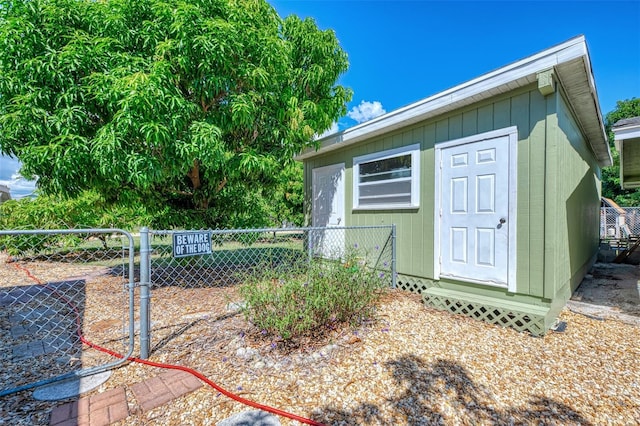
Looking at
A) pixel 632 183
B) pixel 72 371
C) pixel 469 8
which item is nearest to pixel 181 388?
pixel 72 371

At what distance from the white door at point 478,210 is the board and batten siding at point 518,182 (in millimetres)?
101

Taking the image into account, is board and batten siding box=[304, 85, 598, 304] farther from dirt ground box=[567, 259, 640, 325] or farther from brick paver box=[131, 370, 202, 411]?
brick paver box=[131, 370, 202, 411]

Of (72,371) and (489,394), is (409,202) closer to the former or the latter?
(489,394)

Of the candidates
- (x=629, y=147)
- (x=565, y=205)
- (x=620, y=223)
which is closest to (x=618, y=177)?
(x=620, y=223)

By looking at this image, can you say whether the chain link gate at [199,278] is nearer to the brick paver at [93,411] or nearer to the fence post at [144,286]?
the fence post at [144,286]

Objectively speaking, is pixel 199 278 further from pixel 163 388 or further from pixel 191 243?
pixel 163 388

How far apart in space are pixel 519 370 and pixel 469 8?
7.64 meters

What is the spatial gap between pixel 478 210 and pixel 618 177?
24.0 metres

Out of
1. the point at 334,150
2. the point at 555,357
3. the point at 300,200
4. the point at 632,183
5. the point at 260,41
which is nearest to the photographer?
the point at 555,357

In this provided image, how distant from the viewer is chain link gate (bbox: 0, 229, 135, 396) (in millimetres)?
2242

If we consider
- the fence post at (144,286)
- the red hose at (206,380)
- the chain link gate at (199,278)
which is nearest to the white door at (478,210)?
the chain link gate at (199,278)

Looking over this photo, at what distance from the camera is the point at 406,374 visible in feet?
7.23

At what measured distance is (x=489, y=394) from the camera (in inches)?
78.8

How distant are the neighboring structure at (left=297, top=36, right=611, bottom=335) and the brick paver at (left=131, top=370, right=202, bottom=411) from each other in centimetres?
300
